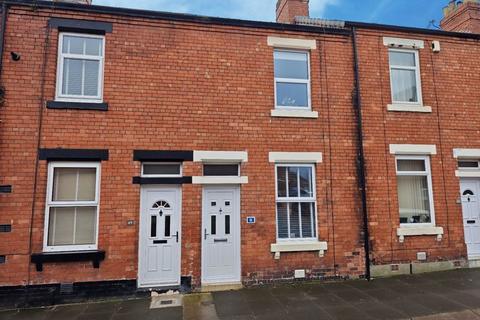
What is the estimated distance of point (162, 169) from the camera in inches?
284

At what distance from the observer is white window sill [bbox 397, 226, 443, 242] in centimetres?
784

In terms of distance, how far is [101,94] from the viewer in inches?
279

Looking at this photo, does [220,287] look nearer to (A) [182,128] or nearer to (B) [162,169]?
(B) [162,169]

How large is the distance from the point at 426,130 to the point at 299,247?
451cm

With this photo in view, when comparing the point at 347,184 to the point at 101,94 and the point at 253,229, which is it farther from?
the point at 101,94

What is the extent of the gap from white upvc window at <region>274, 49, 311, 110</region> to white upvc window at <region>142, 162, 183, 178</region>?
2.84 meters

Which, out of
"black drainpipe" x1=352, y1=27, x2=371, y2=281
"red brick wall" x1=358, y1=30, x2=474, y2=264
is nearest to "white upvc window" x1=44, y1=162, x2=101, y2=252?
"black drainpipe" x1=352, y1=27, x2=371, y2=281

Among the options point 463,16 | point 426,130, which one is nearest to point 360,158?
point 426,130

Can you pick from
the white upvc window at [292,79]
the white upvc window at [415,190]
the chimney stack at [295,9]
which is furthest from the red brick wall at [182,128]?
the chimney stack at [295,9]

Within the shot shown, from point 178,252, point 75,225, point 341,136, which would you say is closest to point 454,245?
point 341,136

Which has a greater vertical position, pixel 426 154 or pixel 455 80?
pixel 455 80

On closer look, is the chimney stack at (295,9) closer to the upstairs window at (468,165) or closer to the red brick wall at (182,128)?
the red brick wall at (182,128)

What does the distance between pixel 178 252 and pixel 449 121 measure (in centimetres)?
757

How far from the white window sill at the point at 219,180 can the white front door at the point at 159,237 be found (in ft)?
1.54
